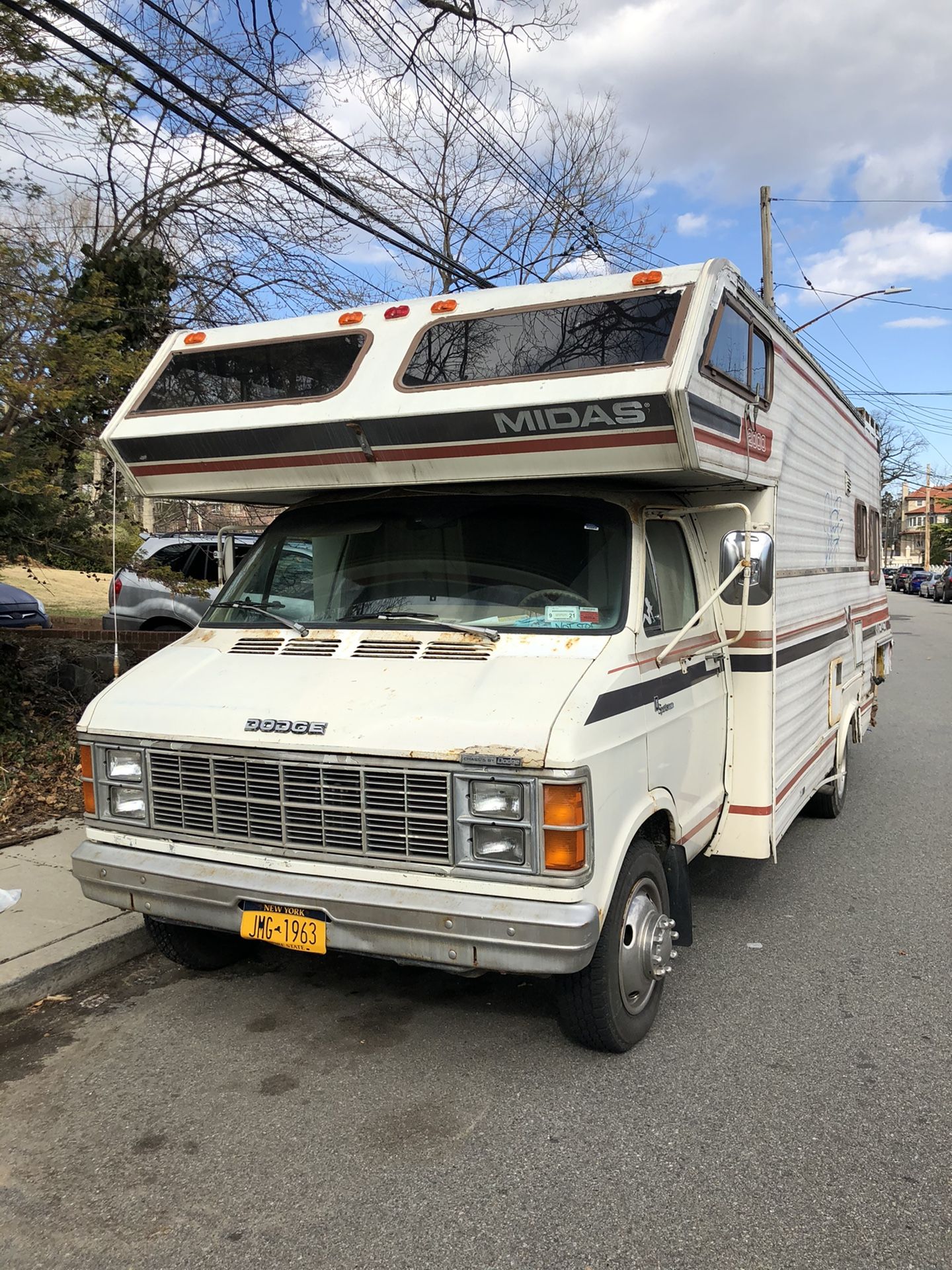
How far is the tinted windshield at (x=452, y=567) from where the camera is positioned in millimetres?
4082

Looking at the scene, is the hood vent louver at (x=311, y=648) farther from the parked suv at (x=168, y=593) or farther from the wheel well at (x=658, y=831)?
the parked suv at (x=168, y=593)

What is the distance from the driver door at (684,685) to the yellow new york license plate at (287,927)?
1361mm

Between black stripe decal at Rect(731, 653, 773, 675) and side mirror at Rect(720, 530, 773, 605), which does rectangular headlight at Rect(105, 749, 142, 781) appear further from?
black stripe decal at Rect(731, 653, 773, 675)

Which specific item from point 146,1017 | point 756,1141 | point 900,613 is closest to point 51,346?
point 146,1017

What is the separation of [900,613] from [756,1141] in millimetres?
36429

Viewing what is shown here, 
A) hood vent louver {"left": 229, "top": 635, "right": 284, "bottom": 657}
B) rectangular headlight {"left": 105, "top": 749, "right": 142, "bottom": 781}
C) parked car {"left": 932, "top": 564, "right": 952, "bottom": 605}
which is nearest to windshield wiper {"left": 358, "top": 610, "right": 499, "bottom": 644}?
hood vent louver {"left": 229, "top": 635, "right": 284, "bottom": 657}

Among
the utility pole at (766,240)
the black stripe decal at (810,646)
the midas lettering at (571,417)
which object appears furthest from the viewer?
the utility pole at (766,240)

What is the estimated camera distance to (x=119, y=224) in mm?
10453

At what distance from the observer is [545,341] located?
393 centimetres

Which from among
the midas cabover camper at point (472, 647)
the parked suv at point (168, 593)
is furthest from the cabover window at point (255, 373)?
the parked suv at point (168, 593)

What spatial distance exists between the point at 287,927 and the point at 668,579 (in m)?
2.19

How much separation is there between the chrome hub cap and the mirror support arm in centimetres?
93

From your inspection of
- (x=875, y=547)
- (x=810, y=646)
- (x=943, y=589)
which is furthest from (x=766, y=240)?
(x=943, y=589)

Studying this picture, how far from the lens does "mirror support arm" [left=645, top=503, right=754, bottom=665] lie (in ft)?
13.3
